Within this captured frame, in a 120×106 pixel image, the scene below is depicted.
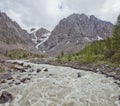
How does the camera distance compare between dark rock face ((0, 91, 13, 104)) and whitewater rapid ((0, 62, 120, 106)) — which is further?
dark rock face ((0, 91, 13, 104))

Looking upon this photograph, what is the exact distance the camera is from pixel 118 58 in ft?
184

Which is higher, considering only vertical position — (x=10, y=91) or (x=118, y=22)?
(x=118, y=22)

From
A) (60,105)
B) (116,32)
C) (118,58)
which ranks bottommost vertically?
(60,105)

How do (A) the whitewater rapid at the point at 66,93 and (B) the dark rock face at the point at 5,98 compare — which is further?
(B) the dark rock face at the point at 5,98

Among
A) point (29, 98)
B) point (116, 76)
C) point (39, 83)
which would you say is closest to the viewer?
point (29, 98)

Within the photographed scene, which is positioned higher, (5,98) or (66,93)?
(66,93)

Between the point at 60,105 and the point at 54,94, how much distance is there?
3.33 m

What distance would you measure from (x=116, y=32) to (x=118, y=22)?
8.46 ft

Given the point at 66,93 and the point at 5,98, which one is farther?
the point at 66,93

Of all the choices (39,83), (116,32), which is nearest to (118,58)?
(116,32)

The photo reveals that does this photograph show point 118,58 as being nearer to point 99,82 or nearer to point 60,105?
point 99,82

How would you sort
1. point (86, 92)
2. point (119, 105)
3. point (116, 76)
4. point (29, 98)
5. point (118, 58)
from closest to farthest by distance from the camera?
point (119, 105)
point (29, 98)
point (86, 92)
point (116, 76)
point (118, 58)

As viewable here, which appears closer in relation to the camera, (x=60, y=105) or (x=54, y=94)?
(x=60, y=105)

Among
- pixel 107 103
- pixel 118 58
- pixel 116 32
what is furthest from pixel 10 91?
pixel 116 32
